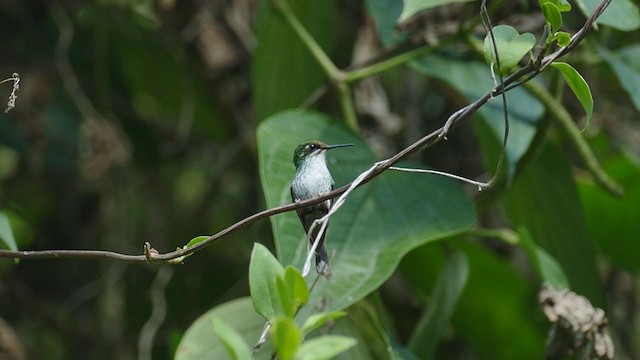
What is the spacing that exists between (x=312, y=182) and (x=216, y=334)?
0.43 meters

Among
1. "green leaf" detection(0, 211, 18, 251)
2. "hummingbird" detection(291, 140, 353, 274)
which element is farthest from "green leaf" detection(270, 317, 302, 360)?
"green leaf" detection(0, 211, 18, 251)

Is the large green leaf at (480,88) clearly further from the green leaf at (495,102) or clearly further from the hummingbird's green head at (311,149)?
the hummingbird's green head at (311,149)

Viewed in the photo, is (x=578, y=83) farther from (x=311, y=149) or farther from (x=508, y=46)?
(x=311, y=149)

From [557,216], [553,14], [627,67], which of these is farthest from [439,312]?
[553,14]

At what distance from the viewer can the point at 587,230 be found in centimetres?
160

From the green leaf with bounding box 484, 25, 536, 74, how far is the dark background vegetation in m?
1.05

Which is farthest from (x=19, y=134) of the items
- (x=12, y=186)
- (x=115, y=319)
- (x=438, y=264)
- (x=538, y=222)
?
(x=538, y=222)

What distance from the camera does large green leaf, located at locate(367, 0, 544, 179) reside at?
1406 mm

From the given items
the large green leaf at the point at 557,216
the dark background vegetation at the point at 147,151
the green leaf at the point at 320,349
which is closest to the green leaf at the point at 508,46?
the green leaf at the point at 320,349

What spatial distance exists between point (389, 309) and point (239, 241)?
0.48 meters

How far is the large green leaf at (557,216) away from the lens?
62.7 inches

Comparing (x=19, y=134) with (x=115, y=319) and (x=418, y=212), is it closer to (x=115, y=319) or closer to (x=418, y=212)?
(x=115, y=319)

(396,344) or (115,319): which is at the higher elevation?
(115,319)

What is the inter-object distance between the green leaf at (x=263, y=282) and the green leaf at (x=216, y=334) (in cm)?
44
